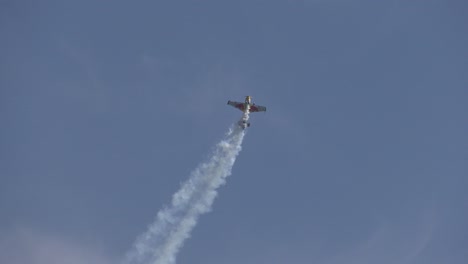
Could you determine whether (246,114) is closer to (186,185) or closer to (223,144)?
(223,144)

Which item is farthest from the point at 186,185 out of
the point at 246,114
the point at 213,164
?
the point at 246,114

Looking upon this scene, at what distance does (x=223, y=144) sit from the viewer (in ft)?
382

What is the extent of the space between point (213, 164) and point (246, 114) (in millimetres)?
11004

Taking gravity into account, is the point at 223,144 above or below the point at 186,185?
above

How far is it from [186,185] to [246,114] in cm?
1647

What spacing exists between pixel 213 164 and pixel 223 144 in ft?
12.7

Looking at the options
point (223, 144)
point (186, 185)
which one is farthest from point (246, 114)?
point (186, 185)

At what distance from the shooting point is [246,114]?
4739 inches

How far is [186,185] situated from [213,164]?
18.5 feet

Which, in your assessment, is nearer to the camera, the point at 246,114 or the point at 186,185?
Result: the point at 186,185

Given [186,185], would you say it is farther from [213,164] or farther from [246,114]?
[246,114]

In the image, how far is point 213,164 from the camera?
11438 centimetres

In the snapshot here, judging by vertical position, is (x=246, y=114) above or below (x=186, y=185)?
above

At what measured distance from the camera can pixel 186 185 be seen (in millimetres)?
111625
